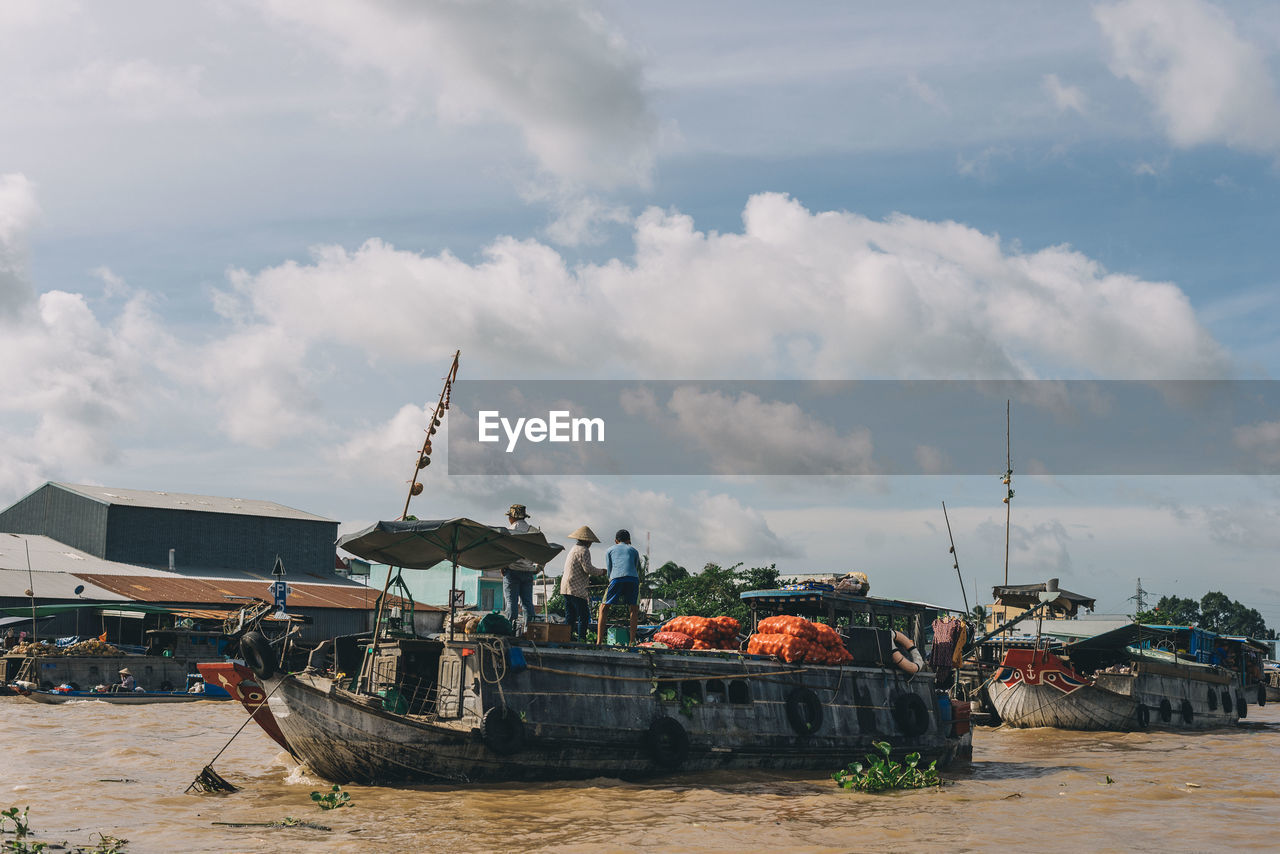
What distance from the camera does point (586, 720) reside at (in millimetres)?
14281

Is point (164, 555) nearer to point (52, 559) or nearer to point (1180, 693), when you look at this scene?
Answer: point (52, 559)

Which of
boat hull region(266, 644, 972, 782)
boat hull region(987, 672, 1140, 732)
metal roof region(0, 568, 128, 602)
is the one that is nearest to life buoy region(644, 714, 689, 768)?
boat hull region(266, 644, 972, 782)

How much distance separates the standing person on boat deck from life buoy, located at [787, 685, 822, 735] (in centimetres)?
404

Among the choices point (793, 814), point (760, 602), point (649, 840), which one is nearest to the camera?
point (649, 840)

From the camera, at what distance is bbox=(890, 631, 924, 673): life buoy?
18.1m

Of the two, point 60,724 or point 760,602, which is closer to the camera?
point 760,602

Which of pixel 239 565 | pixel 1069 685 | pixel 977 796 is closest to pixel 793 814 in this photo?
pixel 977 796

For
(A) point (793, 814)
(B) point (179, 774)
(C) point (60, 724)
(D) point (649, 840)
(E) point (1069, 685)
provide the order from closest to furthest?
(D) point (649, 840), (A) point (793, 814), (B) point (179, 774), (C) point (60, 724), (E) point (1069, 685)

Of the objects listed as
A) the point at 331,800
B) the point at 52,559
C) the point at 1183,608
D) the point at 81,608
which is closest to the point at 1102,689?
the point at 331,800

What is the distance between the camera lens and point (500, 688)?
1361 cm

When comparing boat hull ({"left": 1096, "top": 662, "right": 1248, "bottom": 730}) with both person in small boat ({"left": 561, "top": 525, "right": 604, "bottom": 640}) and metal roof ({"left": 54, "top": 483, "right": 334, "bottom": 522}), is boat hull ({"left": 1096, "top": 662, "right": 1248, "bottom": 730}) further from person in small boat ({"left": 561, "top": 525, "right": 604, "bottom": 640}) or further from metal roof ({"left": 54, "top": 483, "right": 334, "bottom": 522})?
metal roof ({"left": 54, "top": 483, "right": 334, "bottom": 522})

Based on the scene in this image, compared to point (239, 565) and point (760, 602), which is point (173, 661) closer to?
point (239, 565)

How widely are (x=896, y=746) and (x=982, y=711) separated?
48.3 ft

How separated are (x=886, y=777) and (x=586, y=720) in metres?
4.30
